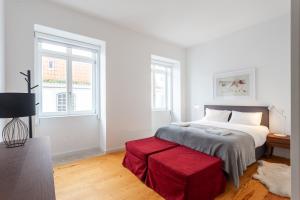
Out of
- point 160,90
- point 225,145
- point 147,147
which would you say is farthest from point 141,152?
point 160,90

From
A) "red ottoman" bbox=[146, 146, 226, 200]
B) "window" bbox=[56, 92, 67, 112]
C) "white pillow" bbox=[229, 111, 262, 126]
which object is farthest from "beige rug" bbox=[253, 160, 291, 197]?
"window" bbox=[56, 92, 67, 112]

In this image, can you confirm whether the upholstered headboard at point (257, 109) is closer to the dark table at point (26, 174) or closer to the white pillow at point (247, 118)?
the white pillow at point (247, 118)

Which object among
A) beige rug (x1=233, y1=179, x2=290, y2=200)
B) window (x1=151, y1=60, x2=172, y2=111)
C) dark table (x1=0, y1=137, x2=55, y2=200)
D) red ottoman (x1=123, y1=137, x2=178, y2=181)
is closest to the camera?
dark table (x1=0, y1=137, x2=55, y2=200)

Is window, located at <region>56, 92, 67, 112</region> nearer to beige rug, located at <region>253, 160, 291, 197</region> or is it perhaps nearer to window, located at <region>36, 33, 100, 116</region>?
window, located at <region>36, 33, 100, 116</region>

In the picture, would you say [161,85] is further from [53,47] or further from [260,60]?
[53,47]

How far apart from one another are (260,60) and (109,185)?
3947 mm

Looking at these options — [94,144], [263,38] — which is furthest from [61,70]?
[263,38]

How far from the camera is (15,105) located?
4.86ft

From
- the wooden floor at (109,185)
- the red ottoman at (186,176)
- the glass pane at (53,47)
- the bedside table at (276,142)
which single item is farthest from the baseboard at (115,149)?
the bedside table at (276,142)

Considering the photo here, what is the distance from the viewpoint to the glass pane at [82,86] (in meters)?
3.49

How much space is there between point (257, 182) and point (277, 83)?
2.18 m

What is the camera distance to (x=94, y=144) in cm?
367

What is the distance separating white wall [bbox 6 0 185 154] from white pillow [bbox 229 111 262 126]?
2085mm

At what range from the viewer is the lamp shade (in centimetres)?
143
